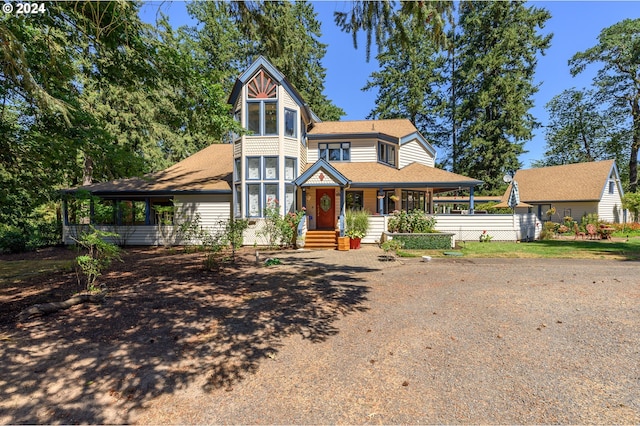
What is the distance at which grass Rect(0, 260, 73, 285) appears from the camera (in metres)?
8.95

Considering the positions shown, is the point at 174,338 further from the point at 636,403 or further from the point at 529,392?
the point at 636,403

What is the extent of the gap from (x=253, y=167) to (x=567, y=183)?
97.5 ft

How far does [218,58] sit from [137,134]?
13452 millimetres

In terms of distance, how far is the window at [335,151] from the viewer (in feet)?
63.9

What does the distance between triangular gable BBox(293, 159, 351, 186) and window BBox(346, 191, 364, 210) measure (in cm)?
306

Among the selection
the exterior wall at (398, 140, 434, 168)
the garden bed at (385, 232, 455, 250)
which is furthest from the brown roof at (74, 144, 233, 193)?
the exterior wall at (398, 140, 434, 168)

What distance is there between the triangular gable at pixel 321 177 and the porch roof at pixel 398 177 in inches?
51.2

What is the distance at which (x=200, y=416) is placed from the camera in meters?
2.75

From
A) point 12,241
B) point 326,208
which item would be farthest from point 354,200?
point 12,241

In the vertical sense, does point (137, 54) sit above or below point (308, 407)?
above

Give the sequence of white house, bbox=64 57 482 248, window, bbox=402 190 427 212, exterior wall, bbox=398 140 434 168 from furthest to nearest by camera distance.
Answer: exterior wall, bbox=398 140 434 168 < window, bbox=402 190 427 212 < white house, bbox=64 57 482 248

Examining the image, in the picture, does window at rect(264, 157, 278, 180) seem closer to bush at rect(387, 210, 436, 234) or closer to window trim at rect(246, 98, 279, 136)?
window trim at rect(246, 98, 279, 136)

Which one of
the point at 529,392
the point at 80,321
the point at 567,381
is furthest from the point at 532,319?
the point at 80,321

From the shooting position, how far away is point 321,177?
596 inches
